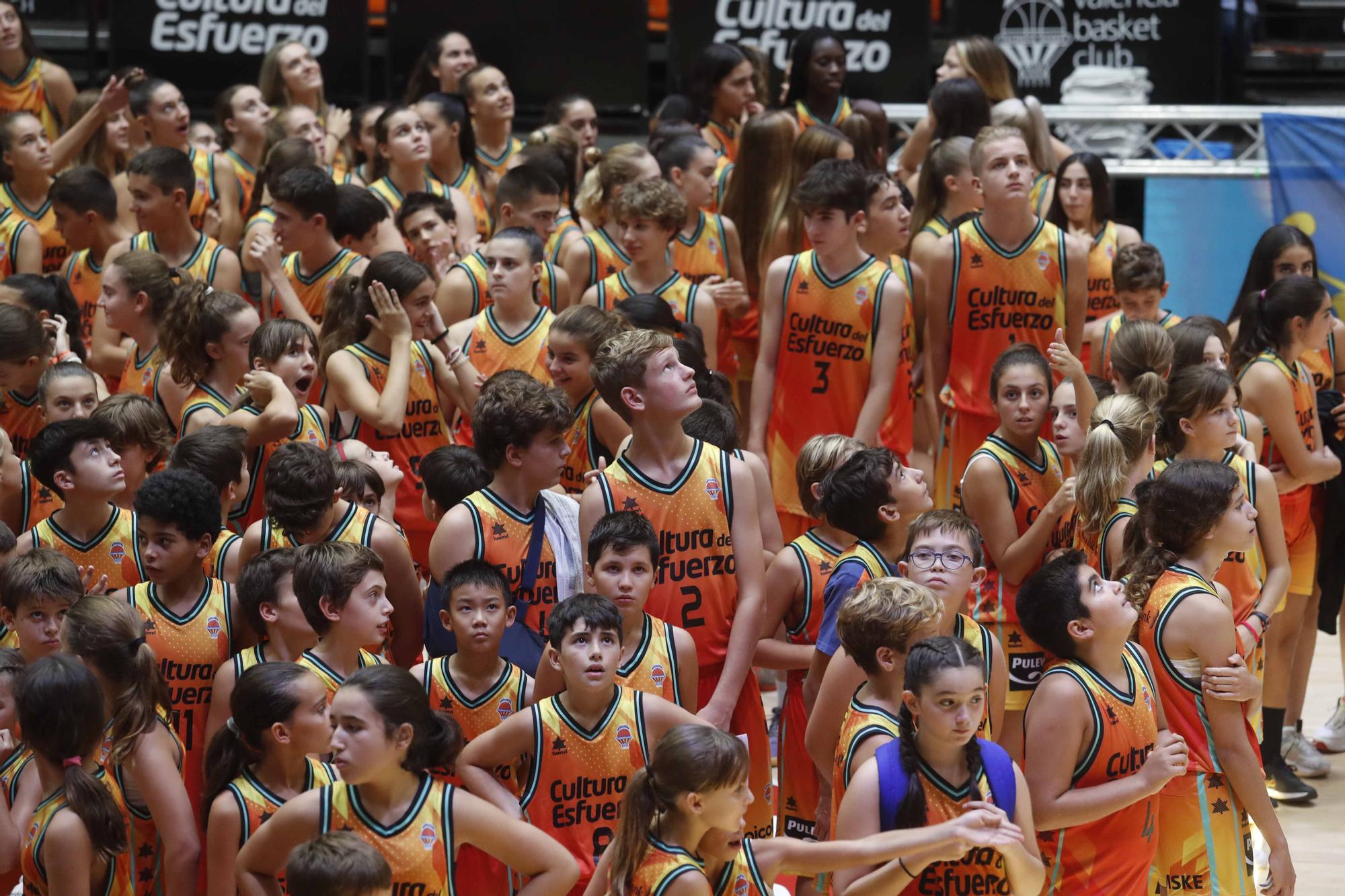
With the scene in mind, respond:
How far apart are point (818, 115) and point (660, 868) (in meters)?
6.20

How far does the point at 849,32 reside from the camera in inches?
426

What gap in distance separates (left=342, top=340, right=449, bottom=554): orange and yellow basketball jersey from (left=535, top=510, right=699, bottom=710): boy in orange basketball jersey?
1.77m

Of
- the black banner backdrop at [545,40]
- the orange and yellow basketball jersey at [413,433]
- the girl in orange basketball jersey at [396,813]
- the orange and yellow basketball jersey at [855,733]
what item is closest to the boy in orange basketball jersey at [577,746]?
the girl in orange basketball jersey at [396,813]

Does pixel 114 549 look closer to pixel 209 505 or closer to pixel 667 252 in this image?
pixel 209 505

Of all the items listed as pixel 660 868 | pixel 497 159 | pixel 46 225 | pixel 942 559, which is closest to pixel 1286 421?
pixel 942 559

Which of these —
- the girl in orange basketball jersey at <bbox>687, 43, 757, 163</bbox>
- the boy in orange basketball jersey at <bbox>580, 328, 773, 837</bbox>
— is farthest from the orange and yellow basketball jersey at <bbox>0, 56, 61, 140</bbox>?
the boy in orange basketball jersey at <bbox>580, 328, 773, 837</bbox>

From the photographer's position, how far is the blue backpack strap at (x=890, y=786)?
3.69 meters

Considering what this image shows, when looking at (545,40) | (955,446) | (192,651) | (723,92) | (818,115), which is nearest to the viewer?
(192,651)

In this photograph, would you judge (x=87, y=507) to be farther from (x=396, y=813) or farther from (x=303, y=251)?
(x=303, y=251)

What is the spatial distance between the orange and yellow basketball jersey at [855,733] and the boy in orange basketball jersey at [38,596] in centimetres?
197

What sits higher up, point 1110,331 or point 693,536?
point 1110,331

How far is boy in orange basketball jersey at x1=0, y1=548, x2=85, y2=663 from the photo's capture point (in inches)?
170

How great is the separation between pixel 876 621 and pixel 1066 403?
5.82ft

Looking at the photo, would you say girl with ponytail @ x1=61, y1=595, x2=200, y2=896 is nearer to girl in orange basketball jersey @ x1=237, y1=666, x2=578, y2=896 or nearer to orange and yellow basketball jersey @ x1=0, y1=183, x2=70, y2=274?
girl in orange basketball jersey @ x1=237, y1=666, x2=578, y2=896
